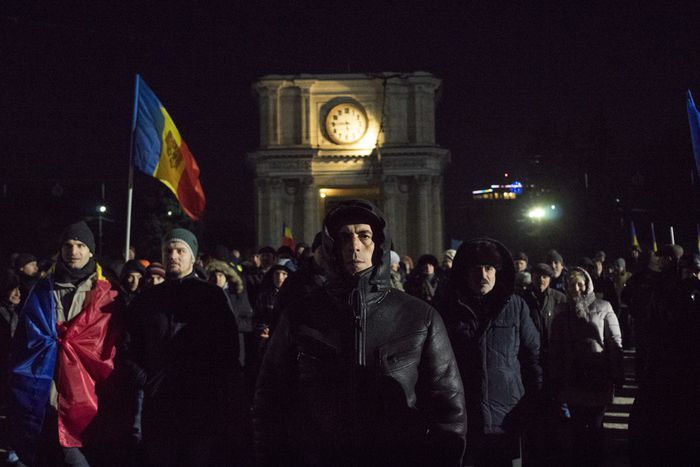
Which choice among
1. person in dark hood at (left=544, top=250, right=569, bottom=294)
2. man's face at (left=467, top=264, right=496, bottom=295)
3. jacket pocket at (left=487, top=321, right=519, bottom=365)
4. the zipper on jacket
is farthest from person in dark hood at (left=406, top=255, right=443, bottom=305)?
the zipper on jacket

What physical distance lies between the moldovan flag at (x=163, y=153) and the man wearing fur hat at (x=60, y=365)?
3.88 m

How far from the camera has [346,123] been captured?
36031 mm

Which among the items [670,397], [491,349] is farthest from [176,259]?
[670,397]

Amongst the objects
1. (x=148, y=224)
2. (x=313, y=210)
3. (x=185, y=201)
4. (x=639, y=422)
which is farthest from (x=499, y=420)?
(x=148, y=224)

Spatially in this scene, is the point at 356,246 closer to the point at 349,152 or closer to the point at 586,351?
the point at 586,351

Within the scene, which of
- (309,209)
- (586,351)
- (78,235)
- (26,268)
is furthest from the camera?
(309,209)

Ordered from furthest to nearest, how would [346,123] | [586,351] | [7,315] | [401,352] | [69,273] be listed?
[346,123] < [7,315] < [586,351] < [69,273] < [401,352]

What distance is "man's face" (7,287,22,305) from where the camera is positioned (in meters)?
8.48

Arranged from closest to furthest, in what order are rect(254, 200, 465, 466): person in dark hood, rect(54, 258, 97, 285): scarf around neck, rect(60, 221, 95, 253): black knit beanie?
rect(254, 200, 465, 466): person in dark hood
rect(54, 258, 97, 285): scarf around neck
rect(60, 221, 95, 253): black knit beanie

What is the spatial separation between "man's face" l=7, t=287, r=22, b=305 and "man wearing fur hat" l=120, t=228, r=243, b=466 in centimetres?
415

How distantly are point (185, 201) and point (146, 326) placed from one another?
498cm

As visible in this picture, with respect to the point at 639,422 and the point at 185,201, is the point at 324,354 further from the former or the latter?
the point at 185,201

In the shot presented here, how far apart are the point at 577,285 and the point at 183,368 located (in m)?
4.11

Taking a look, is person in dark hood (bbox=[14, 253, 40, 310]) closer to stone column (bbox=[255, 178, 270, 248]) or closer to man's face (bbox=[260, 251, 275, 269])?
man's face (bbox=[260, 251, 275, 269])
